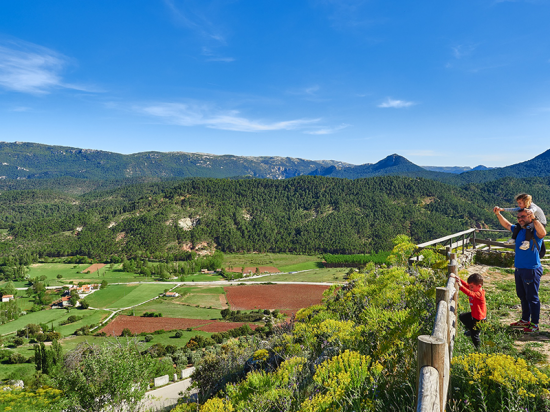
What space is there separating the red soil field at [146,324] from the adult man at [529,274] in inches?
2205

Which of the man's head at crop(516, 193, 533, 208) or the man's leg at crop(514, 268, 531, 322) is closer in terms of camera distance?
→ the man's head at crop(516, 193, 533, 208)

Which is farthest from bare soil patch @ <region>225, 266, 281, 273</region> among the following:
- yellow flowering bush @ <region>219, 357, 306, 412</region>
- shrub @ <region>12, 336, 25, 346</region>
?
yellow flowering bush @ <region>219, 357, 306, 412</region>

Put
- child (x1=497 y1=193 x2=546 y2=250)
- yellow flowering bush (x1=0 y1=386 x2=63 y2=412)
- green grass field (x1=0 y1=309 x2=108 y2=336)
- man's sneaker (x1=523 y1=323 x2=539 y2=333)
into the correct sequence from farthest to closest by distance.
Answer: green grass field (x1=0 y1=309 x2=108 y2=336)
yellow flowering bush (x1=0 y1=386 x2=63 y2=412)
man's sneaker (x1=523 y1=323 x2=539 y2=333)
child (x1=497 y1=193 x2=546 y2=250)

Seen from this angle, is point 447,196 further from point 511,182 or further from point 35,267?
point 35,267

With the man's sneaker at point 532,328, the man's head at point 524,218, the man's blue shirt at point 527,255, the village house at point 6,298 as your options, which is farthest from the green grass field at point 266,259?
the man's head at point 524,218

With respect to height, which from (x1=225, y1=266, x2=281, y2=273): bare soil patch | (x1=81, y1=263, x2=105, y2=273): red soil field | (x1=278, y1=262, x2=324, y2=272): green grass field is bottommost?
(x1=81, y1=263, x2=105, y2=273): red soil field

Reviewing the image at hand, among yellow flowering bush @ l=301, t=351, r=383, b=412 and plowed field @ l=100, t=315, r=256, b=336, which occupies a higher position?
yellow flowering bush @ l=301, t=351, r=383, b=412

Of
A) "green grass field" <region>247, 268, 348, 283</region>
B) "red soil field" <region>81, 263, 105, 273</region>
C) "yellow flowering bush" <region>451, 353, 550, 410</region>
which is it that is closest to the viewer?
"yellow flowering bush" <region>451, 353, 550, 410</region>

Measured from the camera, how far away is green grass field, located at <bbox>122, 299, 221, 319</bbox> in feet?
196

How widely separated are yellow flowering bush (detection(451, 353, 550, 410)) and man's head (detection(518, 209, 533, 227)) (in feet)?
11.2

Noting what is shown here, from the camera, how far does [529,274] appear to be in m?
5.65

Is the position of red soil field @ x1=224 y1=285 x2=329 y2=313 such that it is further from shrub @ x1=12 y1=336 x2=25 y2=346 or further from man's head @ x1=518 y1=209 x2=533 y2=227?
man's head @ x1=518 y1=209 x2=533 y2=227

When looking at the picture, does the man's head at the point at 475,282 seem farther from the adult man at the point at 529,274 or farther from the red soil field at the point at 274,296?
the red soil field at the point at 274,296

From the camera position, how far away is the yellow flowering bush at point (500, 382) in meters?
2.88
